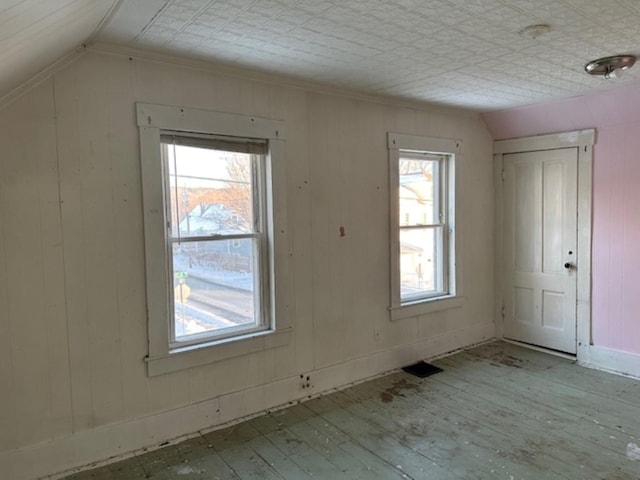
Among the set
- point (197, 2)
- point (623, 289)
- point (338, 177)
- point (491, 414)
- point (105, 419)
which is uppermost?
point (197, 2)

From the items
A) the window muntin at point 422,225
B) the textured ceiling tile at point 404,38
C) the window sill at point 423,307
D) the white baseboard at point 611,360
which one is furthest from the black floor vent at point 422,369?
the textured ceiling tile at point 404,38

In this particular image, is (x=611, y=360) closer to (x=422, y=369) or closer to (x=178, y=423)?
(x=422, y=369)

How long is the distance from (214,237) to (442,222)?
7.94 feet

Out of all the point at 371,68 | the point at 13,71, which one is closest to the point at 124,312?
the point at 13,71

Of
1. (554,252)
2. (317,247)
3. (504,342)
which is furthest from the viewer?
(504,342)

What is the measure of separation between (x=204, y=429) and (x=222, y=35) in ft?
7.99

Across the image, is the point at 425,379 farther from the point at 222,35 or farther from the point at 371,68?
the point at 222,35

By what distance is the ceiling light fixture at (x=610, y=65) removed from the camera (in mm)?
2854

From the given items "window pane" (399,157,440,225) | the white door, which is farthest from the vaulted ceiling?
the white door

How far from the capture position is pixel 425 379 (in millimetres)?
3854

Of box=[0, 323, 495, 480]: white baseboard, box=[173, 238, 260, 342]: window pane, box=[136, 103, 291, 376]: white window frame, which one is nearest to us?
box=[0, 323, 495, 480]: white baseboard

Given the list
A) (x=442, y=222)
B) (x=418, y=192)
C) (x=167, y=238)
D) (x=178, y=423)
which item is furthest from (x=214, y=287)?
(x=442, y=222)

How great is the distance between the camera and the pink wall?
3.79 m

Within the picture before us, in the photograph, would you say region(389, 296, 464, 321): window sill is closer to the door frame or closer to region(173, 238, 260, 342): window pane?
the door frame
